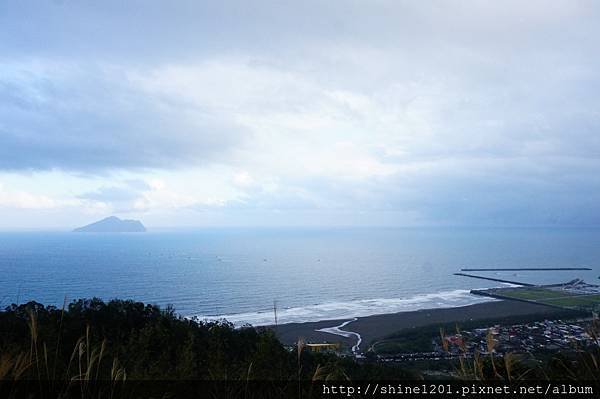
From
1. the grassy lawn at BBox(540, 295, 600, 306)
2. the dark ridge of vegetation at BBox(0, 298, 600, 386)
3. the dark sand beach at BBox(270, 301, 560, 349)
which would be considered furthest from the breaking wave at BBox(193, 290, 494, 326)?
the dark ridge of vegetation at BBox(0, 298, 600, 386)

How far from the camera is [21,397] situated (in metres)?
2.84

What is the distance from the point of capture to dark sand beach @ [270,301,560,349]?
2403 centimetres

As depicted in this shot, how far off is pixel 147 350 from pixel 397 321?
24.3 metres

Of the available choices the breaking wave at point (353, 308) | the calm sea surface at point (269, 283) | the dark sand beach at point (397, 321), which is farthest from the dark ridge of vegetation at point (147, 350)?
the breaking wave at point (353, 308)

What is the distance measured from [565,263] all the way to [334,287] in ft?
149

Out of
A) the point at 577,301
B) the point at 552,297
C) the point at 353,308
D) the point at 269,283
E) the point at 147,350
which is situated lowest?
the point at 552,297

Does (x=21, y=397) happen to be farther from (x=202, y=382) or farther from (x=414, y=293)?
(x=414, y=293)

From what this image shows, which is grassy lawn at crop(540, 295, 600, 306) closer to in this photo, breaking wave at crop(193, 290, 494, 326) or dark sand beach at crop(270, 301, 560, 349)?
dark sand beach at crop(270, 301, 560, 349)

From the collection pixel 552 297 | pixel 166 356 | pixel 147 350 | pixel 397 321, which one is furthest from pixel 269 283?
pixel 166 356

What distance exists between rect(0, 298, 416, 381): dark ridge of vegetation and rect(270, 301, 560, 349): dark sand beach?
1092 centimetres

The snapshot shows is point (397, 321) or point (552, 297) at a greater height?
point (397, 321)

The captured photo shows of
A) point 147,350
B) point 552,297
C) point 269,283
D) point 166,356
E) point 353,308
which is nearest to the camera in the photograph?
point 166,356

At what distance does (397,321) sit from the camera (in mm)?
29156

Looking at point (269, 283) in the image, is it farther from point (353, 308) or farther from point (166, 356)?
point (166, 356)
